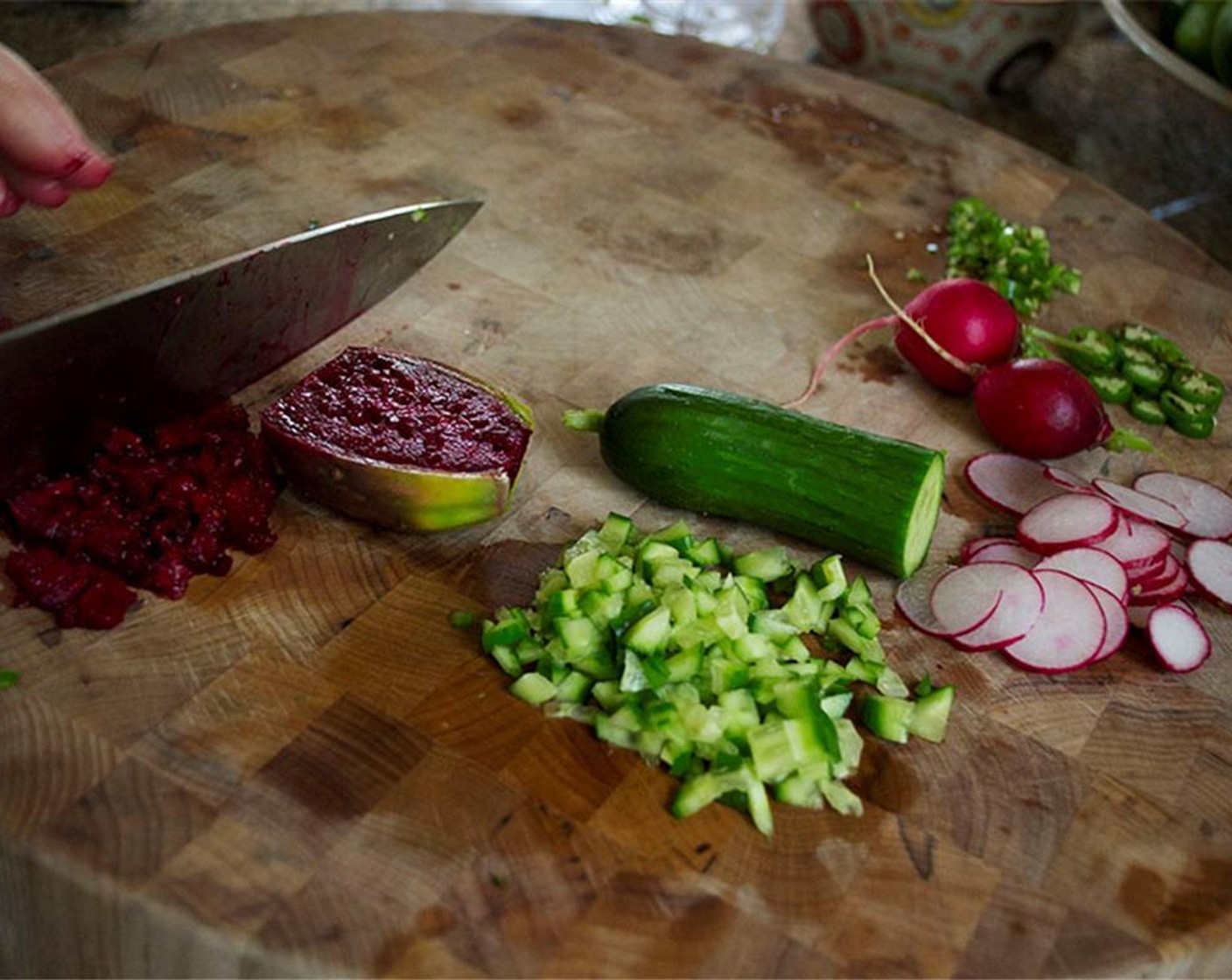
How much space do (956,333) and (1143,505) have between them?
586mm

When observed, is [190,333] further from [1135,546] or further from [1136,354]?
[1136,354]

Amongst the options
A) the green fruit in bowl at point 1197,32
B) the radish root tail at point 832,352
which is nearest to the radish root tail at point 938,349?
the radish root tail at point 832,352

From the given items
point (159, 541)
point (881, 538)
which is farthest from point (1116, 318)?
point (159, 541)

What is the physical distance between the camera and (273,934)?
78.5 inches

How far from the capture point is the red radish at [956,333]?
3.20 m

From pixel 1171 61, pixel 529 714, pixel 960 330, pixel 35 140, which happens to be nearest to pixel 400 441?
pixel 529 714

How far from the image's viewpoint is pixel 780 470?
8.97 ft

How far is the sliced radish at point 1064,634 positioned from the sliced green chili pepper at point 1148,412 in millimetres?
721

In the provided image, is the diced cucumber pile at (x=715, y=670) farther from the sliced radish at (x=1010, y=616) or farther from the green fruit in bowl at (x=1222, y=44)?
the green fruit in bowl at (x=1222, y=44)

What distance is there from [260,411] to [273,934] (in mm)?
1277

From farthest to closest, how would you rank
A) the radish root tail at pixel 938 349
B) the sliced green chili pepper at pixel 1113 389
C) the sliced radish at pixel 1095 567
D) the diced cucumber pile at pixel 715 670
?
the sliced green chili pepper at pixel 1113 389 < the radish root tail at pixel 938 349 < the sliced radish at pixel 1095 567 < the diced cucumber pile at pixel 715 670

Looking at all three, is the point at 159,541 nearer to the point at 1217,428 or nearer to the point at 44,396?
the point at 44,396

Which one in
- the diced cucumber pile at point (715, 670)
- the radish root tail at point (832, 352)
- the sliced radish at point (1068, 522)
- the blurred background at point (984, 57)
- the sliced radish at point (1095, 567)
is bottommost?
the blurred background at point (984, 57)

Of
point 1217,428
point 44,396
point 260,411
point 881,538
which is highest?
point 44,396
